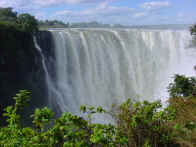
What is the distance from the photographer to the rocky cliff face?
12.8 m

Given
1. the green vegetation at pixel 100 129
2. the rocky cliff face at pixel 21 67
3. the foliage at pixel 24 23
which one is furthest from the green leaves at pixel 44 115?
the foliage at pixel 24 23

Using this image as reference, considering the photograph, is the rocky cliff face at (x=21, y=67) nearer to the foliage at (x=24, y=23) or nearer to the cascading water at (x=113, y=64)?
the foliage at (x=24, y=23)

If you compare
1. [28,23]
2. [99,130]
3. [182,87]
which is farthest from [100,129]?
[28,23]

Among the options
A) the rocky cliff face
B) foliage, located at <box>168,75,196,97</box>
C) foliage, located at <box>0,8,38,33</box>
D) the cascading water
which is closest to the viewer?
foliage, located at <box>168,75,196,97</box>

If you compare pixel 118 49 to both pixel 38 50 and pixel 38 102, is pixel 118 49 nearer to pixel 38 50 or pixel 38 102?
pixel 38 50

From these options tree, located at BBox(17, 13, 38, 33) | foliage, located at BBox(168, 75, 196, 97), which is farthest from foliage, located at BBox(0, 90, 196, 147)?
tree, located at BBox(17, 13, 38, 33)

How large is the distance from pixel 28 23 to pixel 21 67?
3.27 metres

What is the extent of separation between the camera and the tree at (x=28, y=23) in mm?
15291

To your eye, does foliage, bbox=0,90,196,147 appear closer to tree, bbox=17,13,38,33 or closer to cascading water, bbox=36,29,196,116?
cascading water, bbox=36,29,196,116

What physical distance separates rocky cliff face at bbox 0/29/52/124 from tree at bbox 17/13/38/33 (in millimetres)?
428

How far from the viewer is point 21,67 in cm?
1417

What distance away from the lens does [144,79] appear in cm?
1798

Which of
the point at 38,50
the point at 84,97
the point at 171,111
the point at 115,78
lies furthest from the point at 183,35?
the point at 171,111

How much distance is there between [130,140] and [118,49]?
1541cm
